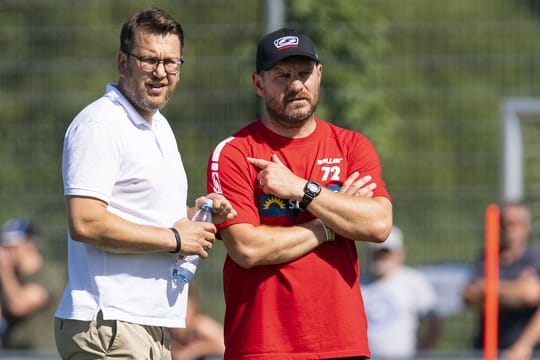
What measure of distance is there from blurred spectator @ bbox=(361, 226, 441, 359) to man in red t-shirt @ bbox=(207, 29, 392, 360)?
13.4ft

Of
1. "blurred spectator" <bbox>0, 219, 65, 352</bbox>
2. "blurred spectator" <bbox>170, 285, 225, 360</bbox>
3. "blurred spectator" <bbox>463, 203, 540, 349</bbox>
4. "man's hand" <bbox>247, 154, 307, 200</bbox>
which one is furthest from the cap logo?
"blurred spectator" <bbox>0, 219, 65, 352</bbox>

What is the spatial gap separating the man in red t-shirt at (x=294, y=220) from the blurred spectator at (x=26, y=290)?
15.4 ft

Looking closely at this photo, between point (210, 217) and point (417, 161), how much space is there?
185 inches

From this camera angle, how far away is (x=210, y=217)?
465 cm

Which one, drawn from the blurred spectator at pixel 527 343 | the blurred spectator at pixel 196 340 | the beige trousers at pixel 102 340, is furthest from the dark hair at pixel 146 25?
the blurred spectator at pixel 527 343

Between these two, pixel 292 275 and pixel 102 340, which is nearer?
pixel 102 340

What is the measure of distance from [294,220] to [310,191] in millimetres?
210

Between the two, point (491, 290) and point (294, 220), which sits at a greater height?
point (294, 220)

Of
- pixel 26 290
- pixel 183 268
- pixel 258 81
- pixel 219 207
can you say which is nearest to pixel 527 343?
pixel 26 290

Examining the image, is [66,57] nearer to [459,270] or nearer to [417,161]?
[417,161]

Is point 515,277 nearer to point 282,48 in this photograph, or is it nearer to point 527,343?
point 527,343

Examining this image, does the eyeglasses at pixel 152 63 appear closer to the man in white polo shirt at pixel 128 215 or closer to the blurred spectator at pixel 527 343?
the man in white polo shirt at pixel 128 215

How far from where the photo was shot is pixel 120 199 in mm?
4363

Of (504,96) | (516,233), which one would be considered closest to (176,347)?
(516,233)
